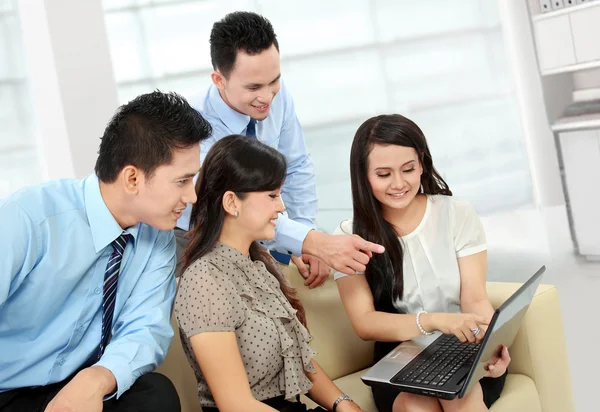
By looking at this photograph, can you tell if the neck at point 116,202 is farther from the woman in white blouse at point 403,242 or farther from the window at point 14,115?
the window at point 14,115

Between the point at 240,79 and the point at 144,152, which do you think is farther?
the point at 240,79

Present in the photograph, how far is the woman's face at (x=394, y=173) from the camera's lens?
1.87 m

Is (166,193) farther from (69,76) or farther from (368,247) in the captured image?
(69,76)

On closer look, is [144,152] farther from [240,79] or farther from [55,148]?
[55,148]

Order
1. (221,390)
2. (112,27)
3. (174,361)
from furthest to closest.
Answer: (112,27), (174,361), (221,390)

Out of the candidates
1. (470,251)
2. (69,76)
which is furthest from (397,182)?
(69,76)

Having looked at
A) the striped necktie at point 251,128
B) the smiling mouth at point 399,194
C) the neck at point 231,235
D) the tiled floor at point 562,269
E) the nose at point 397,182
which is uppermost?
the striped necktie at point 251,128

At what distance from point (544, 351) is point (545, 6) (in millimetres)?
2578

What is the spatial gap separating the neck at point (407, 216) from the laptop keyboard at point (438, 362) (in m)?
0.29

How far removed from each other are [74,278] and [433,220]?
90 cm

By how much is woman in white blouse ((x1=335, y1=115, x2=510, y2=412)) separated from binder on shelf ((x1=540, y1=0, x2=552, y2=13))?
2.33m

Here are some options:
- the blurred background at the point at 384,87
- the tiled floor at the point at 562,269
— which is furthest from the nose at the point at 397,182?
the blurred background at the point at 384,87

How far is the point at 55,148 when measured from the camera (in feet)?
11.5

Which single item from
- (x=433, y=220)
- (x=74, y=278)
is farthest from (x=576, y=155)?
(x=74, y=278)
